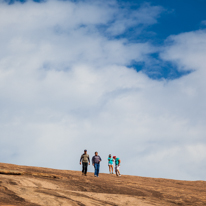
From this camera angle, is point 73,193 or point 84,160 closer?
point 73,193

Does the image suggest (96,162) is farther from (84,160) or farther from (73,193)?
(73,193)

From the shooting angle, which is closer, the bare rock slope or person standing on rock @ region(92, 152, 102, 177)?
the bare rock slope

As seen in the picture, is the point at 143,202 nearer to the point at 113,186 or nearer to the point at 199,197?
the point at 113,186

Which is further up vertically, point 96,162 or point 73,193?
point 96,162

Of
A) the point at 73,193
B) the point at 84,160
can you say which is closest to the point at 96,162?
the point at 84,160

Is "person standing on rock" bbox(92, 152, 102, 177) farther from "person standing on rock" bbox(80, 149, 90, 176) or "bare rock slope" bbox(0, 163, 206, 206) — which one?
"bare rock slope" bbox(0, 163, 206, 206)

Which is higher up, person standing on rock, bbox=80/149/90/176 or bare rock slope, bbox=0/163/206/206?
person standing on rock, bbox=80/149/90/176

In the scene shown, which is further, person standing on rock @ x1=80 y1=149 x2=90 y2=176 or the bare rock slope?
person standing on rock @ x1=80 y1=149 x2=90 y2=176

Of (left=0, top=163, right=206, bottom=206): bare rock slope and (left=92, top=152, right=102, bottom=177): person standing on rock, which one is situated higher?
(left=92, top=152, right=102, bottom=177): person standing on rock

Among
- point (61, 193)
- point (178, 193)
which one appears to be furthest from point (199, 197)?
point (61, 193)

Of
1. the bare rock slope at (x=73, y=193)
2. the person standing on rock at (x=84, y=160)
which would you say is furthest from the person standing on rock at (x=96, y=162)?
the bare rock slope at (x=73, y=193)

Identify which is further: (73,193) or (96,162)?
(96,162)

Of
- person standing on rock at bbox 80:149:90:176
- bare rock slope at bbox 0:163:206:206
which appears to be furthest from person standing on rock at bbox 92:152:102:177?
bare rock slope at bbox 0:163:206:206

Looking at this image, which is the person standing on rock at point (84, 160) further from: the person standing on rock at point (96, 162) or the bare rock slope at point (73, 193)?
the bare rock slope at point (73, 193)
